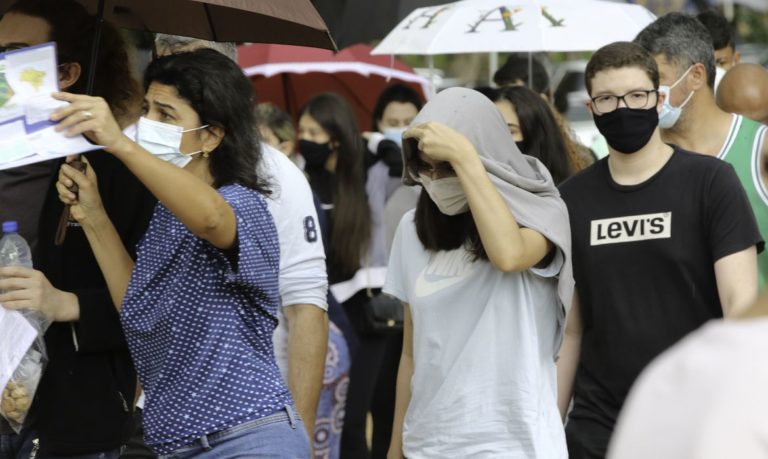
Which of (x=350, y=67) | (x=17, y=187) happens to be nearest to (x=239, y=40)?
(x=17, y=187)

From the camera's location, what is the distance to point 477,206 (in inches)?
148

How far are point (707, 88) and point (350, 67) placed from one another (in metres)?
5.13

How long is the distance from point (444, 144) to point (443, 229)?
0.38m

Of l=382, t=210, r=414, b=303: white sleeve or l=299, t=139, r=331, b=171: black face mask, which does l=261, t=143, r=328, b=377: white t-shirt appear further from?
l=299, t=139, r=331, b=171: black face mask

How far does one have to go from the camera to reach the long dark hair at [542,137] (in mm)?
5344

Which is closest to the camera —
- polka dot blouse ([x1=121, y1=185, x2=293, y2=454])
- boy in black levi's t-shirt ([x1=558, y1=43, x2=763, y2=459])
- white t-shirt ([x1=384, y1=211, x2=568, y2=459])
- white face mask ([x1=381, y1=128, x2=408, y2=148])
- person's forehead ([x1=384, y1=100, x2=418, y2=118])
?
polka dot blouse ([x1=121, y1=185, x2=293, y2=454])

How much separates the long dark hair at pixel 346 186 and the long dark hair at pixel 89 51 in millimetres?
3194

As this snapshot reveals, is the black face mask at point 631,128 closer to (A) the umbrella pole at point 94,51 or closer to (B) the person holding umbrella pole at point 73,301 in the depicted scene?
(B) the person holding umbrella pole at point 73,301

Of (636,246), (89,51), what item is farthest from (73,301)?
(636,246)

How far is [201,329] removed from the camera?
3.48m

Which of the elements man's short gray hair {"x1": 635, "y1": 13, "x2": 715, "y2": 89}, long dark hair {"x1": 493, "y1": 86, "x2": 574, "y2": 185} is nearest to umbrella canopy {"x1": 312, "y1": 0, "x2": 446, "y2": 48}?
long dark hair {"x1": 493, "y1": 86, "x2": 574, "y2": 185}

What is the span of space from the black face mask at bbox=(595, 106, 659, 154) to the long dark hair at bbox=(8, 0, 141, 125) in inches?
60.1

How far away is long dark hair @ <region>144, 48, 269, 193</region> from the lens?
3.71 m

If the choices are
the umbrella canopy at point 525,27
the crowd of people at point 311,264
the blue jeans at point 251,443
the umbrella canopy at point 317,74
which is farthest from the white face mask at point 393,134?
the blue jeans at point 251,443
